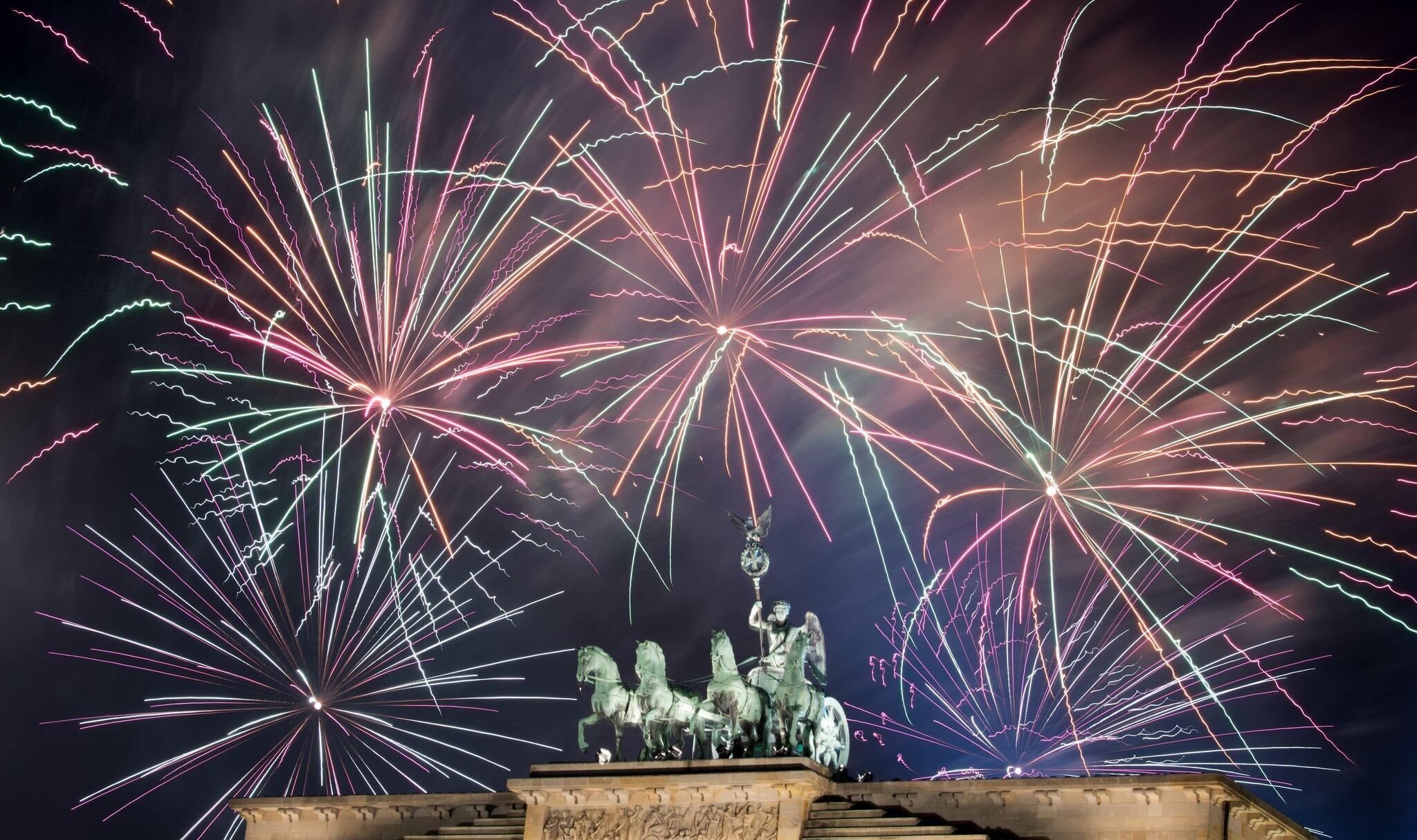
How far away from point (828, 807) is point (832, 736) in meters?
3.00

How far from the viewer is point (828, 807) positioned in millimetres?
36719

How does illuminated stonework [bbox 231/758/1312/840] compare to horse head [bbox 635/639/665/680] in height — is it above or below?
below

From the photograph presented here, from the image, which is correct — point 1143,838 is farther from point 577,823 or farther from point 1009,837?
point 577,823

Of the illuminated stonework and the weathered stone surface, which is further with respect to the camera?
the weathered stone surface

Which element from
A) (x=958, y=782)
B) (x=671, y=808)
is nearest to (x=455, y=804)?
(x=671, y=808)

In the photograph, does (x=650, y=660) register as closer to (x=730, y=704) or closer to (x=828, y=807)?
(x=730, y=704)

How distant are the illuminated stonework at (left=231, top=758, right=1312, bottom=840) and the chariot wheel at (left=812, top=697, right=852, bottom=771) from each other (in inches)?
53.9

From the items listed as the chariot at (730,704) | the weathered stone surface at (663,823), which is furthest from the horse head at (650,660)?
the weathered stone surface at (663,823)

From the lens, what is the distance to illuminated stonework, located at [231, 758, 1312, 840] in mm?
34969

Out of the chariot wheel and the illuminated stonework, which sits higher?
the chariot wheel

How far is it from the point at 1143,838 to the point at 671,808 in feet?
30.1

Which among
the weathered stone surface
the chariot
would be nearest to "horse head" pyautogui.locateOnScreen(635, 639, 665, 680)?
the chariot

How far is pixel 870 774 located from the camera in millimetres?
38281

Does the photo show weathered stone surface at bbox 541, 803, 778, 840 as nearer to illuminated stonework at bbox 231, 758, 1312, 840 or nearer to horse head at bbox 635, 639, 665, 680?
illuminated stonework at bbox 231, 758, 1312, 840
